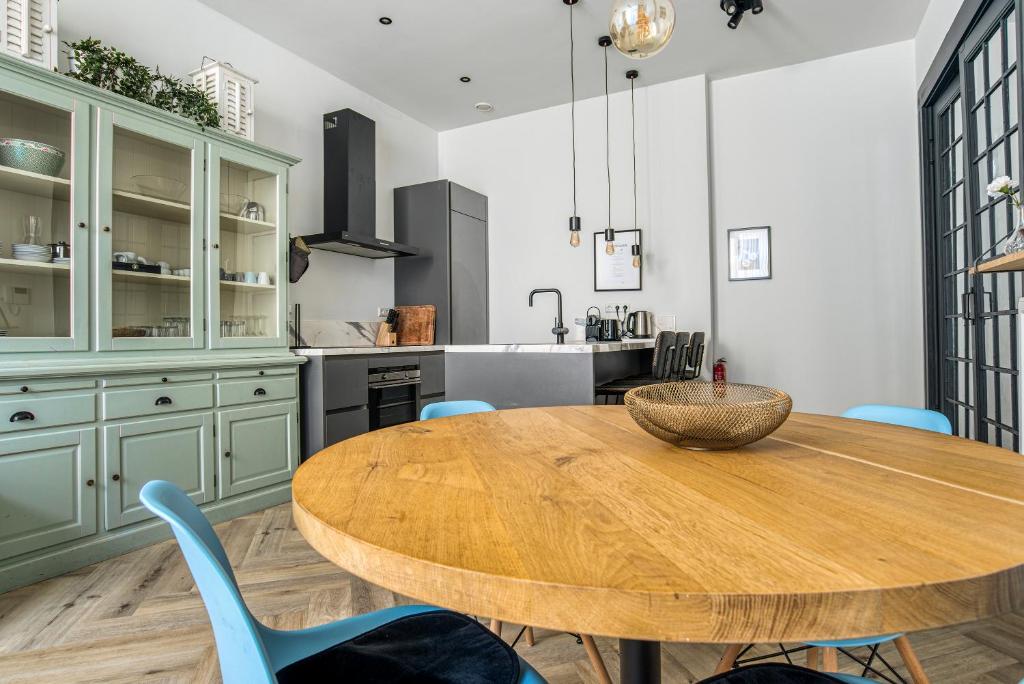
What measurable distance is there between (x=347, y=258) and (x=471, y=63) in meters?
1.83

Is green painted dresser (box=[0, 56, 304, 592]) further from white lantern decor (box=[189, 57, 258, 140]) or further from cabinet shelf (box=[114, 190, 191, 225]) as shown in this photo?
white lantern decor (box=[189, 57, 258, 140])

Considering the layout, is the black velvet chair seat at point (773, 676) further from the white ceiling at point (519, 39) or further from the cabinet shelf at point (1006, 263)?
the white ceiling at point (519, 39)

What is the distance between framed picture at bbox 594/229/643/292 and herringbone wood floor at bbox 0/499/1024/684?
322cm

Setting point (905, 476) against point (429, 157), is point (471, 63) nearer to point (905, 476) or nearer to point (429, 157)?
point (429, 157)

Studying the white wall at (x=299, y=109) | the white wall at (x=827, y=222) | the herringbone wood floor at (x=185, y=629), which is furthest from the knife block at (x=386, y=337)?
the white wall at (x=827, y=222)

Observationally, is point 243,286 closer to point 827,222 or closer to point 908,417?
point 908,417

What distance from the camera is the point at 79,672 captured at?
1.58 metres

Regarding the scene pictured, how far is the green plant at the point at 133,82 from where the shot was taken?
2492mm

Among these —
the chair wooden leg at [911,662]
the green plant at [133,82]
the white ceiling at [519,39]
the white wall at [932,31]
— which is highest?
the white ceiling at [519,39]

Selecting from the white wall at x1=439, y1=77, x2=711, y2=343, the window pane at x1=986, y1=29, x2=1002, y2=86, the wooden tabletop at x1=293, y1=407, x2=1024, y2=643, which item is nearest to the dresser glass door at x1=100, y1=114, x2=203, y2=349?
the wooden tabletop at x1=293, y1=407, x2=1024, y2=643

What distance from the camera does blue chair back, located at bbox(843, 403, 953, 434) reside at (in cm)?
145

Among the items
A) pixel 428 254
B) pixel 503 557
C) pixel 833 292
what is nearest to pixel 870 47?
pixel 833 292

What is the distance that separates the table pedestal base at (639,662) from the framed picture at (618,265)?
3940mm

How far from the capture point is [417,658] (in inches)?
32.6
